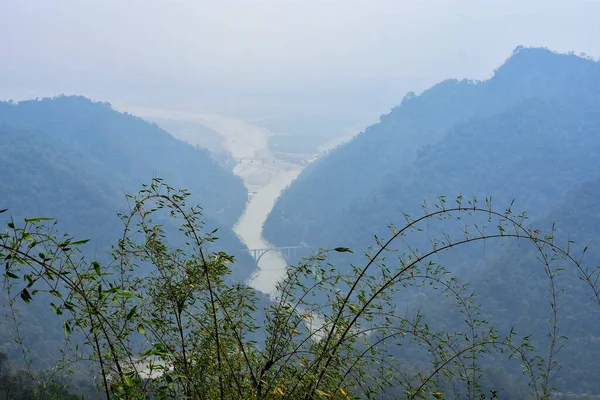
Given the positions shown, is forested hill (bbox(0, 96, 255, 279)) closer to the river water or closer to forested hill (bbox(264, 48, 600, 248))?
the river water

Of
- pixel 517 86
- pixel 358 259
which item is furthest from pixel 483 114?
pixel 358 259

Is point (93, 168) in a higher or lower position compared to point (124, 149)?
lower

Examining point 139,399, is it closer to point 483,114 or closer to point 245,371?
point 245,371

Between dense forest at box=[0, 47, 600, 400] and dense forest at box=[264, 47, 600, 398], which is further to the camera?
dense forest at box=[264, 47, 600, 398]

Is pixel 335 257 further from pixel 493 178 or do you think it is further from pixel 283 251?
pixel 493 178

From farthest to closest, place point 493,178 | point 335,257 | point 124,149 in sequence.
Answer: point 124,149, point 493,178, point 335,257

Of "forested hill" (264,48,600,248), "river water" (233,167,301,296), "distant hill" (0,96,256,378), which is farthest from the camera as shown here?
"forested hill" (264,48,600,248)

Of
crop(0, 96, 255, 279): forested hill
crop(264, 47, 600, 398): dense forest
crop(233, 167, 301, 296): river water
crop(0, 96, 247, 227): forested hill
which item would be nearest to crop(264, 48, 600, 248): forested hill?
crop(264, 47, 600, 398): dense forest

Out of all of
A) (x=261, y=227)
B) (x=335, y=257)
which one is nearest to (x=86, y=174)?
(x=261, y=227)
